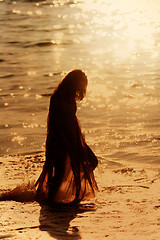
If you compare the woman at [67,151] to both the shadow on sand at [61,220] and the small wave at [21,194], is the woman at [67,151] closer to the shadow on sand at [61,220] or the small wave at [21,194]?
the shadow on sand at [61,220]

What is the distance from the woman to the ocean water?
2464mm

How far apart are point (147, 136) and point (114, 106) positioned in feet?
9.70

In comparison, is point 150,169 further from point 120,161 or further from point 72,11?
point 72,11

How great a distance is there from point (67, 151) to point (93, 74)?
446 inches

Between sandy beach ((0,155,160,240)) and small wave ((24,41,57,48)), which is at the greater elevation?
sandy beach ((0,155,160,240))

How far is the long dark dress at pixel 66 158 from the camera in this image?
22.0 ft

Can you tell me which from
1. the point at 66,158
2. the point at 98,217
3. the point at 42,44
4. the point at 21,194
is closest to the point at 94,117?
the point at 21,194

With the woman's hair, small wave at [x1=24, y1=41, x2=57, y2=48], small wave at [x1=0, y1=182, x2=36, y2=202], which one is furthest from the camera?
small wave at [x1=24, y1=41, x2=57, y2=48]

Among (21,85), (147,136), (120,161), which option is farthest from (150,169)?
(21,85)

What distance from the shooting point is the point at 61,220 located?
625 centimetres

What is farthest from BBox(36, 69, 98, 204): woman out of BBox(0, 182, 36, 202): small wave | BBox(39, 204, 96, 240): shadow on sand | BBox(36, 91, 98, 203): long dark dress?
BBox(0, 182, 36, 202): small wave

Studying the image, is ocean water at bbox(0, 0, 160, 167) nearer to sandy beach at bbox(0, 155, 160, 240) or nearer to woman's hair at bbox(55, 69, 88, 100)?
sandy beach at bbox(0, 155, 160, 240)

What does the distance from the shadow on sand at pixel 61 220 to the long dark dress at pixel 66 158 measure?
13 cm

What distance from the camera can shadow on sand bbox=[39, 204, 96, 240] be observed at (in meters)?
5.80
